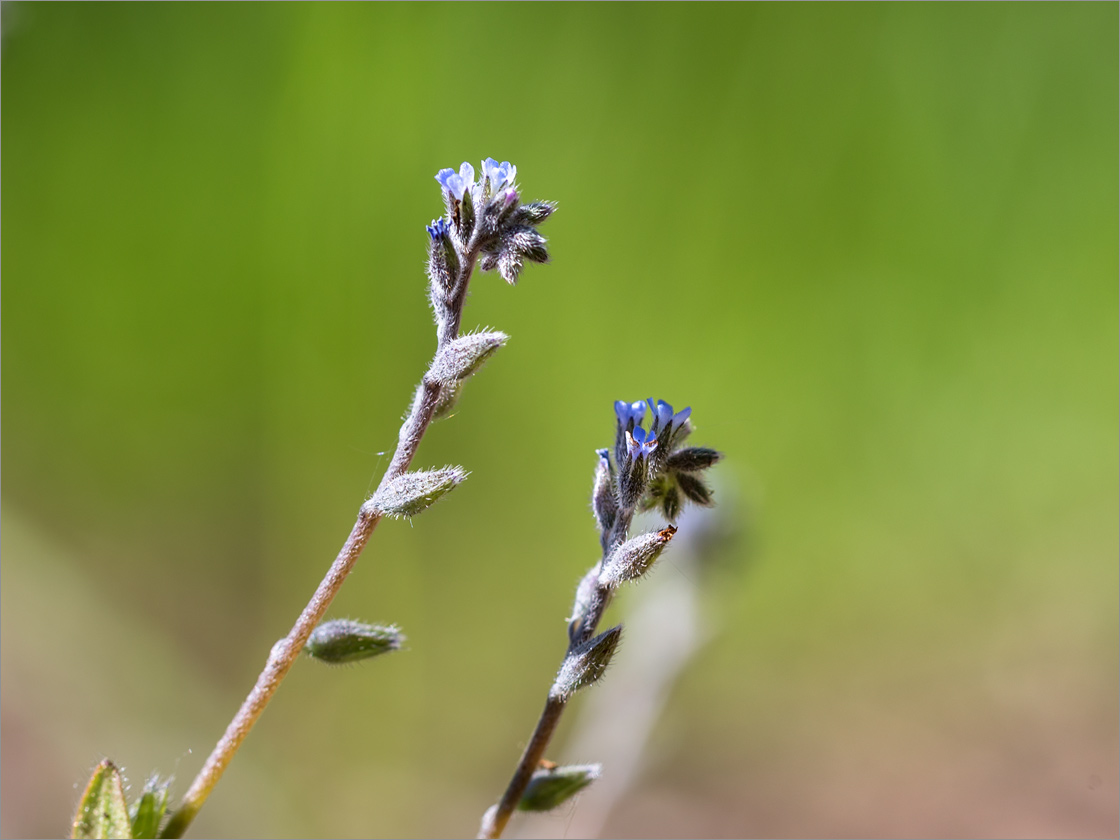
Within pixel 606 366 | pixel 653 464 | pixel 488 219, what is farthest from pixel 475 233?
pixel 606 366

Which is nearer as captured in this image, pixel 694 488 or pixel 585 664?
pixel 585 664

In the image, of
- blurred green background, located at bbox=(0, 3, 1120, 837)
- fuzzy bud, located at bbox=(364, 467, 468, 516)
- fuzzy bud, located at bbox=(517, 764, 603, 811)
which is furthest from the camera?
blurred green background, located at bbox=(0, 3, 1120, 837)

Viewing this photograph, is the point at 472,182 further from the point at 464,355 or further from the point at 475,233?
the point at 464,355

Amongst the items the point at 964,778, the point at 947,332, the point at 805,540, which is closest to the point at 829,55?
the point at 947,332

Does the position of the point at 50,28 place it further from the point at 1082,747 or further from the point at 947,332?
the point at 1082,747

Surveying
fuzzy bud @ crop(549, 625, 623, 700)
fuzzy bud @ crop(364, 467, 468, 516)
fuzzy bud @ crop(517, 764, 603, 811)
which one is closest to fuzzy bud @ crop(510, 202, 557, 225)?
fuzzy bud @ crop(364, 467, 468, 516)

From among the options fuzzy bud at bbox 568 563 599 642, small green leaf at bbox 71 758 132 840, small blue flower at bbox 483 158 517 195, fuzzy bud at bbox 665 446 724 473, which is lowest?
small green leaf at bbox 71 758 132 840

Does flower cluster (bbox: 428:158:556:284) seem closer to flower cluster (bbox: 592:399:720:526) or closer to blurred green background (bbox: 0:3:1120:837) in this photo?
flower cluster (bbox: 592:399:720:526)
